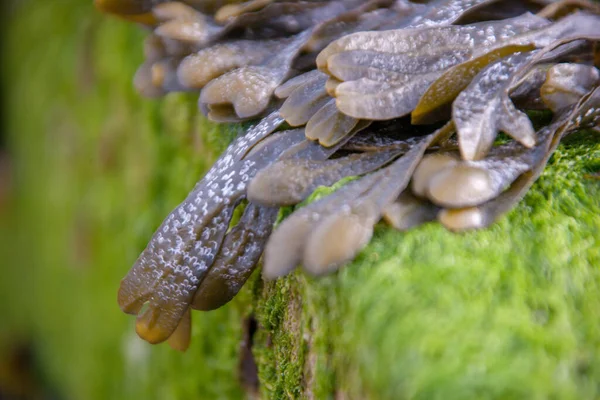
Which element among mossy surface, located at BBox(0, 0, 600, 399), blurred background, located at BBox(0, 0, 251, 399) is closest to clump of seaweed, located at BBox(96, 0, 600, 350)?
mossy surface, located at BBox(0, 0, 600, 399)

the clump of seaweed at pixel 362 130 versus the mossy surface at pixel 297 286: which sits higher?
the clump of seaweed at pixel 362 130

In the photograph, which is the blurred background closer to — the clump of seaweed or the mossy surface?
the mossy surface

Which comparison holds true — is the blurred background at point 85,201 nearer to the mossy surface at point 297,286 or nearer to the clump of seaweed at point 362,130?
the mossy surface at point 297,286

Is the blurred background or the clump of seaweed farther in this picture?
the blurred background

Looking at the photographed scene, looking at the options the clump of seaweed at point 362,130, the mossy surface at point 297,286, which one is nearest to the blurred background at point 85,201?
the mossy surface at point 297,286

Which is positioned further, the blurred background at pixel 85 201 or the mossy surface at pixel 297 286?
the blurred background at pixel 85 201

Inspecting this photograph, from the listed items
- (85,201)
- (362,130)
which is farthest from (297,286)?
(85,201)

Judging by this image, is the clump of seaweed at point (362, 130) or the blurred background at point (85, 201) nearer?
the clump of seaweed at point (362, 130)
